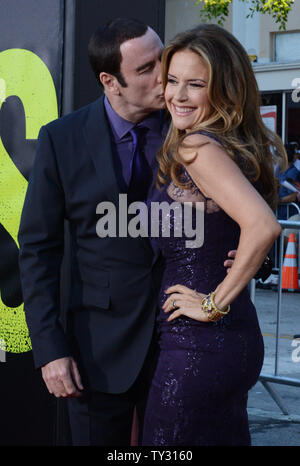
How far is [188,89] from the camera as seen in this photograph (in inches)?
97.6

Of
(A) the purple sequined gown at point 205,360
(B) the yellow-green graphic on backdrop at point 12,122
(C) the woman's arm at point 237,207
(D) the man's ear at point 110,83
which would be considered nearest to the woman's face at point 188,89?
(C) the woman's arm at point 237,207

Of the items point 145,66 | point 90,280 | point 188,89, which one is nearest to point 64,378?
point 90,280

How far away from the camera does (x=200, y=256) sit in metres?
2.46

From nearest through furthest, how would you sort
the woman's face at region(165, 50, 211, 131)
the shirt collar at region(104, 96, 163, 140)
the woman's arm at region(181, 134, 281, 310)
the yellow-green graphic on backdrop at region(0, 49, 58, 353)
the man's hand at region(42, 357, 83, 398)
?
the woman's arm at region(181, 134, 281, 310) < the woman's face at region(165, 50, 211, 131) < the man's hand at region(42, 357, 83, 398) < the shirt collar at region(104, 96, 163, 140) < the yellow-green graphic on backdrop at region(0, 49, 58, 353)

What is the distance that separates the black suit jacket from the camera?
2764 mm

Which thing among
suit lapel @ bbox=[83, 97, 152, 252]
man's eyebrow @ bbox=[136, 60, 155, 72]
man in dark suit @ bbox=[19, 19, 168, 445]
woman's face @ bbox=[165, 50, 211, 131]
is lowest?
man in dark suit @ bbox=[19, 19, 168, 445]

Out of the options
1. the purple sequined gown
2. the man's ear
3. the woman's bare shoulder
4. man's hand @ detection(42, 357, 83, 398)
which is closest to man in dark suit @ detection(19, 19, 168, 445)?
man's hand @ detection(42, 357, 83, 398)

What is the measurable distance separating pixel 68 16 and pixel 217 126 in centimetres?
124

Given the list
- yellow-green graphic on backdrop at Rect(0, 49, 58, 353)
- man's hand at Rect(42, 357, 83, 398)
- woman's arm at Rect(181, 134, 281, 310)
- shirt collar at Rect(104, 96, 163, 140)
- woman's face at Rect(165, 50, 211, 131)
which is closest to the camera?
woman's arm at Rect(181, 134, 281, 310)

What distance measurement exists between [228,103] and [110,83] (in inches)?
26.4

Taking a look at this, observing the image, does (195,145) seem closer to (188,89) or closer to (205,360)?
(188,89)

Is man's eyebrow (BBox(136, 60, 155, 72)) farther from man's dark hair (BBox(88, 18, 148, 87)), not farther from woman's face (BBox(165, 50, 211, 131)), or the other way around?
woman's face (BBox(165, 50, 211, 131))

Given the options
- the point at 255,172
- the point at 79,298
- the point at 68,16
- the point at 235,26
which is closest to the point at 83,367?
the point at 79,298

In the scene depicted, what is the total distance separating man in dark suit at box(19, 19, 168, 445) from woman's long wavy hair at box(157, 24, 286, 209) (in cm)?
34
